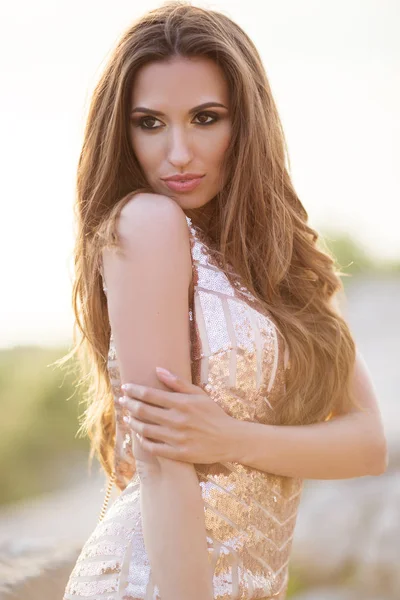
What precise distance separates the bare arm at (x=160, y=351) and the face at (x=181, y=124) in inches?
8.2

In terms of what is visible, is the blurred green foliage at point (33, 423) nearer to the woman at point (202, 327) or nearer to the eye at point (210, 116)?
the woman at point (202, 327)

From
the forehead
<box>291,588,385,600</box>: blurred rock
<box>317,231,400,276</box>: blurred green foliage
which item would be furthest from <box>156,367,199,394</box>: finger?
<box>317,231,400,276</box>: blurred green foliage

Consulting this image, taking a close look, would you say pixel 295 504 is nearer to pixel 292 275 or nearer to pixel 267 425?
pixel 267 425

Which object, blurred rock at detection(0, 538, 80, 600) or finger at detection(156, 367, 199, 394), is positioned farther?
blurred rock at detection(0, 538, 80, 600)

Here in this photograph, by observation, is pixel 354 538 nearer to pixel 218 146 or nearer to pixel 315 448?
pixel 315 448

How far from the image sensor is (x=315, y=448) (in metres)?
1.69

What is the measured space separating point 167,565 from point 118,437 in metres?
0.36

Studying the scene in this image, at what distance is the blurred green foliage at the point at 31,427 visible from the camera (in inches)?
217

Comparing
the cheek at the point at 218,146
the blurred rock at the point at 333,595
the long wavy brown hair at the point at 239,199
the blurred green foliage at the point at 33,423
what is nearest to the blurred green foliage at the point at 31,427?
the blurred green foliage at the point at 33,423

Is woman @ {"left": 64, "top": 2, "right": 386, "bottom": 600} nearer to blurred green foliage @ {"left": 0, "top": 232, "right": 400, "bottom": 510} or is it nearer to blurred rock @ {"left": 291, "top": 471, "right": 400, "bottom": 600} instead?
blurred rock @ {"left": 291, "top": 471, "right": 400, "bottom": 600}

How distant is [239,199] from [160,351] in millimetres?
487

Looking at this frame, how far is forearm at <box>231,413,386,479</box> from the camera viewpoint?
1.57m

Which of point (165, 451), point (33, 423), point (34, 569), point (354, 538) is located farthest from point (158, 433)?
point (33, 423)

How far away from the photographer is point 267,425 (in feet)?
5.29
